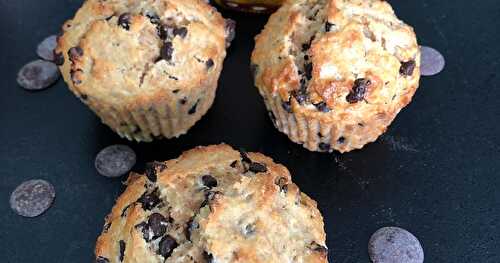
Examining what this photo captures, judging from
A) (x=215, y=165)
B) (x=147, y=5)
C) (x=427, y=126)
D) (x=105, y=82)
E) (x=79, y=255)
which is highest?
(x=147, y=5)

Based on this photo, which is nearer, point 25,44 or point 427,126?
point 427,126

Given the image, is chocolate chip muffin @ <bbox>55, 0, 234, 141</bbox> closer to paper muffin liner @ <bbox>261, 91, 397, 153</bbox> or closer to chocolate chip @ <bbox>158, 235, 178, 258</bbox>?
paper muffin liner @ <bbox>261, 91, 397, 153</bbox>

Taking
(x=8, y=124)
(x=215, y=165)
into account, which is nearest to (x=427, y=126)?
(x=215, y=165)

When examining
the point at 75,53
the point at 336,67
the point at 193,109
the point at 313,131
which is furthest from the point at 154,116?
the point at 336,67

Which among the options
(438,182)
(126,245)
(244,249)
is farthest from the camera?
(438,182)

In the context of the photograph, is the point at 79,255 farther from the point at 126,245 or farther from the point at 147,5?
the point at 147,5

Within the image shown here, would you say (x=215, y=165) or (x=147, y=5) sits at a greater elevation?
(x=147, y=5)

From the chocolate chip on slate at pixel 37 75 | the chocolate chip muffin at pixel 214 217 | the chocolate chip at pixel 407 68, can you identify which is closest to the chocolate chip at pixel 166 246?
the chocolate chip muffin at pixel 214 217

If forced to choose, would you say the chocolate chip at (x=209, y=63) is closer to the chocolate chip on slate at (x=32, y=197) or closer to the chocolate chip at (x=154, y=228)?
the chocolate chip at (x=154, y=228)

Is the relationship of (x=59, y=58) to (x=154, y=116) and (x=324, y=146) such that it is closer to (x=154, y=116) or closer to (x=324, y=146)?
(x=154, y=116)
